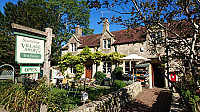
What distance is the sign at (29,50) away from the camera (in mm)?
3453

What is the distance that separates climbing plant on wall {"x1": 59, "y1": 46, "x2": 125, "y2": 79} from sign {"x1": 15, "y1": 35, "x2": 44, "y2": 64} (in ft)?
34.8

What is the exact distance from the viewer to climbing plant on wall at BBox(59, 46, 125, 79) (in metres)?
14.7

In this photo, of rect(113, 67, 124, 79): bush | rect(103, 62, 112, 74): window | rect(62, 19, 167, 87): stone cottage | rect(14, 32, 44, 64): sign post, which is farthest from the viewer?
rect(103, 62, 112, 74): window

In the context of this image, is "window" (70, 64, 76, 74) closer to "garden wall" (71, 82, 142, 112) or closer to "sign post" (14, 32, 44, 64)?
"garden wall" (71, 82, 142, 112)

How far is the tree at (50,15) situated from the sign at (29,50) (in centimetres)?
737

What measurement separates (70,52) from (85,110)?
1603cm

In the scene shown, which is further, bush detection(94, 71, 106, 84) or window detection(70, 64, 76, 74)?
window detection(70, 64, 76, 74)

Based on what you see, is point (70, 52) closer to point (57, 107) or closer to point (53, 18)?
point (53, 18)

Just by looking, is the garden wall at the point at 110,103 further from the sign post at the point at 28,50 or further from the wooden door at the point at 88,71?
the wooden door at the point at 88,71

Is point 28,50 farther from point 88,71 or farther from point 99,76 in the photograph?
point 88,71

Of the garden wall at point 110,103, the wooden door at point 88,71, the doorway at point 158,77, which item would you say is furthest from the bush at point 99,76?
the garden wall at point 110,103

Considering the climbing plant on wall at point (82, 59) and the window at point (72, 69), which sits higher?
the climbing plant on wall at point (82, 59)

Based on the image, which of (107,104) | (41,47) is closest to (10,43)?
(41,47)

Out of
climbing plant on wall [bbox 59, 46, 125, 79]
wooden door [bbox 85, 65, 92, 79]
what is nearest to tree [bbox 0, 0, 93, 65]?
climbing plant on wall [bbox 59, 46, 125, 79]
